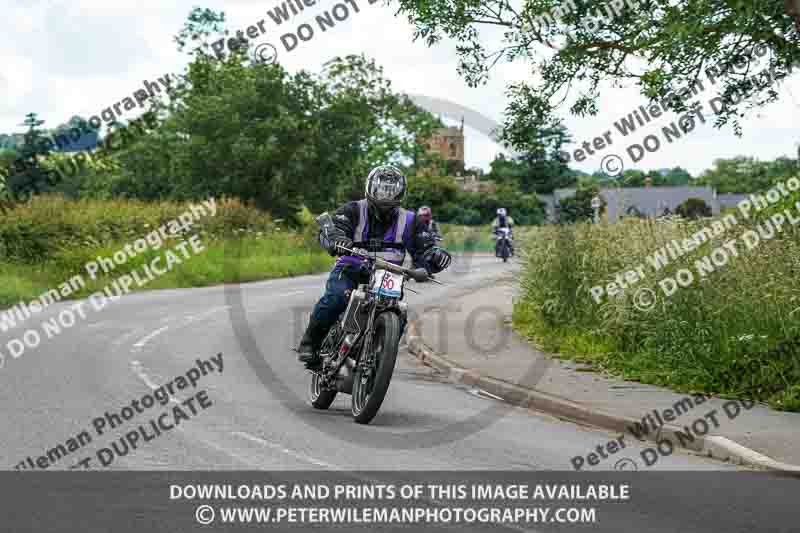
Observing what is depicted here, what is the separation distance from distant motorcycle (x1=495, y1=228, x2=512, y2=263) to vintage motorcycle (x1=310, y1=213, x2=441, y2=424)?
110ft

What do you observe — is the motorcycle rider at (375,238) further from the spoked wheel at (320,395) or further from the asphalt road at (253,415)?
the asphalt road at (253,415)

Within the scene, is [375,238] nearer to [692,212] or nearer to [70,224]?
[692,212]

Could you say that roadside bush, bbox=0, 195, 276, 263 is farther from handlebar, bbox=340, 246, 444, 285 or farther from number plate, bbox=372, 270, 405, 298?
number plate, bbox=372, 270, 405, 298

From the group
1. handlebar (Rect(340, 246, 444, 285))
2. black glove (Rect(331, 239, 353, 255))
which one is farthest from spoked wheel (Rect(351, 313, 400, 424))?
black glove (Rect(331, 239, 353, 255))

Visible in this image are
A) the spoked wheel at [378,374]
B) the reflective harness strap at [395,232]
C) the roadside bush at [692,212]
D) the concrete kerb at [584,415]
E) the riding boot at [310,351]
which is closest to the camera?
the concrete kerb at [584,415]

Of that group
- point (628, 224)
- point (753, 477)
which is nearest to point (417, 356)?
point (628, 224)

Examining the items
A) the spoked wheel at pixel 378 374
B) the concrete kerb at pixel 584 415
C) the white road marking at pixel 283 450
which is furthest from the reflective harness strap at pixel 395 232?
the concrete kerb at pixel 584 415

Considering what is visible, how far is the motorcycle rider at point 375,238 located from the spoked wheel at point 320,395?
0.71 metres

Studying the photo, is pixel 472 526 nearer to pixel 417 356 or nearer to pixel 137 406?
pixel 137 406

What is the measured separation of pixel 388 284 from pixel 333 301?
894 mm

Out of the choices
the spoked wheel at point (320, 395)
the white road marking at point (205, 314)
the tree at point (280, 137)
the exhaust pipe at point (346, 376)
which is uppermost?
the tree at point (280, 137)

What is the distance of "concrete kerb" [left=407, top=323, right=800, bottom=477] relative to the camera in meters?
9.16

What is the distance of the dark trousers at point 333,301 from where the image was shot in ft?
35.6

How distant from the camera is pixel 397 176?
10.5 m
